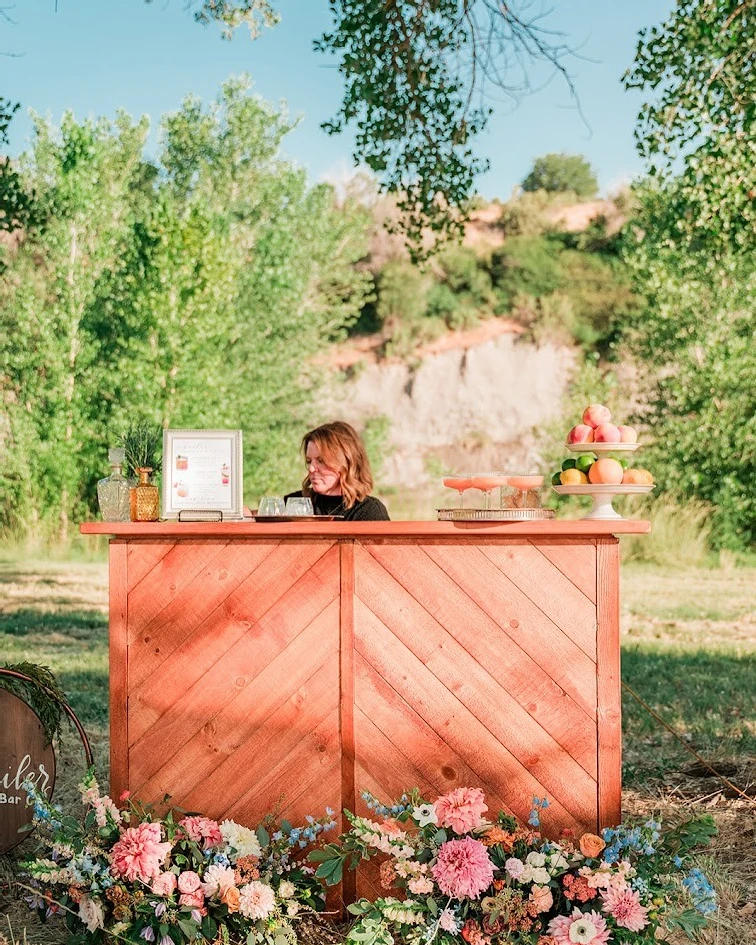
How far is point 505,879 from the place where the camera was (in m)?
2.41

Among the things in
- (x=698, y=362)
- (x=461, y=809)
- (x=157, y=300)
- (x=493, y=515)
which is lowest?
(x=461, y=809)

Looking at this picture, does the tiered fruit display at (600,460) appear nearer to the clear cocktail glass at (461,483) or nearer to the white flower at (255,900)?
the clear cocktail glass at (461,483)

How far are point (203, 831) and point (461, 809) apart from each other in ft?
2.14

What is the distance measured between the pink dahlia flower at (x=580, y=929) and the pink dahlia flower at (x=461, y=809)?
0.93 ft

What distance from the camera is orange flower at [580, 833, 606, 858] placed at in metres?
2.43

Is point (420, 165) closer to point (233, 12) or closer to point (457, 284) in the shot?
point (233, 12)

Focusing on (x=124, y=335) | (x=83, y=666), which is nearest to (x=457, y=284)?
(x=124, y=335)

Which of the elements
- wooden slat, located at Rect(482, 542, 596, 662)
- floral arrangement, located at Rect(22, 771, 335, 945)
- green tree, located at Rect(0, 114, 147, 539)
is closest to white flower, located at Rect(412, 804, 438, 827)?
floral arrangement, located at Rect(22, 771, 335, 945)

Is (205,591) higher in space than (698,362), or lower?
lower

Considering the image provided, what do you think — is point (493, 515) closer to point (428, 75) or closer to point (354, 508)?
point (354, 508)

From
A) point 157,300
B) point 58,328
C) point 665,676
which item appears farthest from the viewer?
point 58,328

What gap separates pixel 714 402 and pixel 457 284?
5815 millimetres

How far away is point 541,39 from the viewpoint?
4.45 m

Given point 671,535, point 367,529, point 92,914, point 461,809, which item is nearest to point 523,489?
point 367,529
